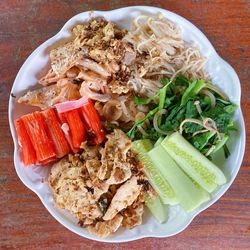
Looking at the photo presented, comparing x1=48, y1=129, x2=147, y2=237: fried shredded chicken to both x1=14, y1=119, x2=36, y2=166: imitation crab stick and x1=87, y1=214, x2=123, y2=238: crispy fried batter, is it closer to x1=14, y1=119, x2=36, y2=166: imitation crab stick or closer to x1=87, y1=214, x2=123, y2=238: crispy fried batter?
x1=87, y1=214, x2=123, y2=238: crispy fried batter

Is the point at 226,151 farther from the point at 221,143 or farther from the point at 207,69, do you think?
the point at 207,69

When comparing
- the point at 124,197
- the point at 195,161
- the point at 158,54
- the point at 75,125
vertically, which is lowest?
the point at 124,197

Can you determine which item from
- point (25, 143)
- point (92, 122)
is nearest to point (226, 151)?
point (92, 122)

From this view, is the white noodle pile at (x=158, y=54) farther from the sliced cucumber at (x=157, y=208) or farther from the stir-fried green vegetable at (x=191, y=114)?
the sliced cucumber at (x=157, y=208)

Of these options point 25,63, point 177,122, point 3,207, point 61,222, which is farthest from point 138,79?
point 3,207

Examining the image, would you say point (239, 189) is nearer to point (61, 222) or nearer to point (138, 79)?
point (138, 79)

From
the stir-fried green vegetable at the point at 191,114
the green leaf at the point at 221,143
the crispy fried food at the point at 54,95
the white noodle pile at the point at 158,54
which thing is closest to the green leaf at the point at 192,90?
the stir-fried green vegetable at the point at 191,114

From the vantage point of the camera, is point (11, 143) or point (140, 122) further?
point (11, 143)

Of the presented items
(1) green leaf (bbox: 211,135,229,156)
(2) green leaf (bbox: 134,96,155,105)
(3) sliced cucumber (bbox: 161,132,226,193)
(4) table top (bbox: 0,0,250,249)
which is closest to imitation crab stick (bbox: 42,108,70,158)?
(4) table top (bbox: 0,0,250,249)

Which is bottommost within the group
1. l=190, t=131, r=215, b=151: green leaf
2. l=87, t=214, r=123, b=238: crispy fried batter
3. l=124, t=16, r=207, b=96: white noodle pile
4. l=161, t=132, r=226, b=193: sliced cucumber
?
l=87, t=214, r=123, b=238: crispy fried batter
